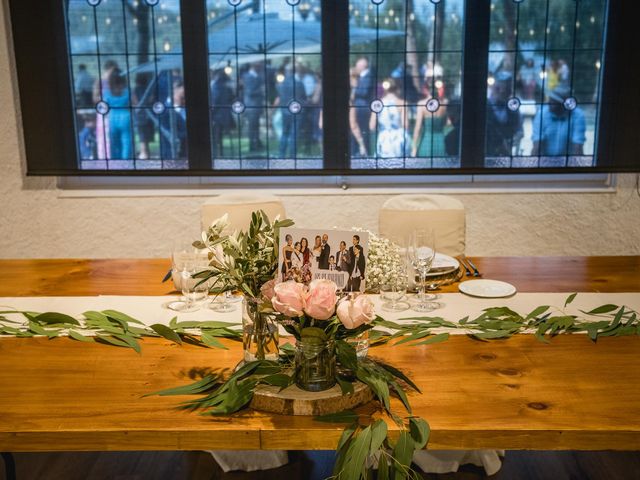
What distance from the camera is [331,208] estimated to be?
3.64m

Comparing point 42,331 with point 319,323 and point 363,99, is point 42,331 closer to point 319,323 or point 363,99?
point 319,323

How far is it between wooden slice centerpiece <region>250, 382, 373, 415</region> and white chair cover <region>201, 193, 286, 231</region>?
132cm

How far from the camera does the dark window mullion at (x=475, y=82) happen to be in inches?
136

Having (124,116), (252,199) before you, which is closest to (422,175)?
(252,199)

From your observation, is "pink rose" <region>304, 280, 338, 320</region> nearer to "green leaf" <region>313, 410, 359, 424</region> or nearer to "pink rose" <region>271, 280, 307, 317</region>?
"pink rose" <region>271, 280, 307, 317</region>

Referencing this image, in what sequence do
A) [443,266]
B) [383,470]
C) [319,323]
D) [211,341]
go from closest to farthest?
[383,470], [319,323], [211,341], [443,266]

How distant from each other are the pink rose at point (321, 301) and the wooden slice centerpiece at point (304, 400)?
0.16 metres

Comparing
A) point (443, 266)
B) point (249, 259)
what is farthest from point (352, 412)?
point (443, 266)

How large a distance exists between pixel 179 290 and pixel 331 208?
1.81 meters

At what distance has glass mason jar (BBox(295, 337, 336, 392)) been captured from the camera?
1186 mm

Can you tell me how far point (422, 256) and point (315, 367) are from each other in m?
0.66

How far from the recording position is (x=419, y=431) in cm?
110

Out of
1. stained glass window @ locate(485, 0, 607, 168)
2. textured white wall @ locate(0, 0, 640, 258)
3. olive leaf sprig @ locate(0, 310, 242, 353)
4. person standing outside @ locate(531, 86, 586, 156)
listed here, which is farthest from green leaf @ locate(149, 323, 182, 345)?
person standing outside @ locate(531, 86, 586, 156)

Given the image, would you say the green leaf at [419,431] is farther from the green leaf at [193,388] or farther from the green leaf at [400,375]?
the green leaf at [193,388]
